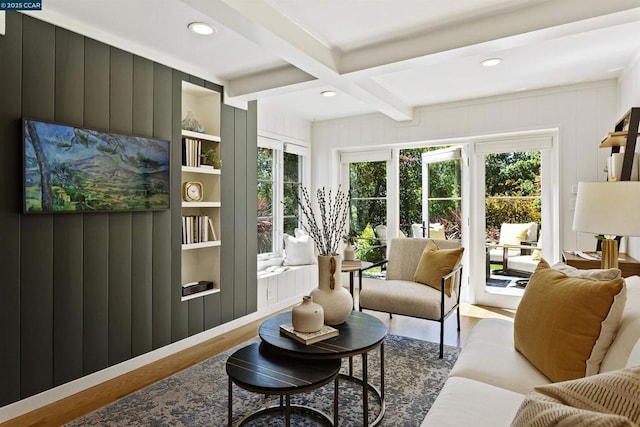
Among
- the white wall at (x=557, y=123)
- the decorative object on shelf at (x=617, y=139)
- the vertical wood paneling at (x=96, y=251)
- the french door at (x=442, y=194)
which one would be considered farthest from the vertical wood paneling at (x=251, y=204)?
the decorative object on shelf at (x=617, y=139)

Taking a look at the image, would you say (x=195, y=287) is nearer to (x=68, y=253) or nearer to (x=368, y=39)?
(x=68, y=253)

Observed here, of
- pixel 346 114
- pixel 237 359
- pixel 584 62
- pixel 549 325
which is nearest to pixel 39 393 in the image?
pixel 237 359

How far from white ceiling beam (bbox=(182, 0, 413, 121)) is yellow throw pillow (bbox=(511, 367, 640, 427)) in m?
2.13

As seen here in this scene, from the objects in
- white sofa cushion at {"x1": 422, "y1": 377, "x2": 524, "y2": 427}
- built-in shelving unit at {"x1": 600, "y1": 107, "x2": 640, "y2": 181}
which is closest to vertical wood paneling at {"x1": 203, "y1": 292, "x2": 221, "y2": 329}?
white sofa cushion at {"x1": 422, "y1": 377, "x2": 524, "y2": 427}

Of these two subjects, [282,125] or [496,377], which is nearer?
[496,377]

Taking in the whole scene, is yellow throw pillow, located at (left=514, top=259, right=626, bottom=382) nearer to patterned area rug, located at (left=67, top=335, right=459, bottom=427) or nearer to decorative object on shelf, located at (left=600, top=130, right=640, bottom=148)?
patterned area rug, located at (left=67, top=335, right=459, bottom=427)

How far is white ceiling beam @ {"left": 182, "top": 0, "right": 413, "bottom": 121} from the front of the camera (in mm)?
2078

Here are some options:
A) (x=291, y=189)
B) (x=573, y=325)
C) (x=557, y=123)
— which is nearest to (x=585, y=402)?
(x=573, y=325)

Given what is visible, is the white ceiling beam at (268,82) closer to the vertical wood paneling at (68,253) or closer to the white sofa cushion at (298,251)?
the vertical wood paneling at (68,253)

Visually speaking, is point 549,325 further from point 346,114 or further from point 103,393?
point 346,114

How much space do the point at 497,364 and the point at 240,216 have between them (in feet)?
9.08

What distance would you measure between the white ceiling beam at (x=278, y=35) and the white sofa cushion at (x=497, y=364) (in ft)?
6.92

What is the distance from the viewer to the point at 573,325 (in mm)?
1545

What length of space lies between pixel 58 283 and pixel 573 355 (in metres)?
2.84
